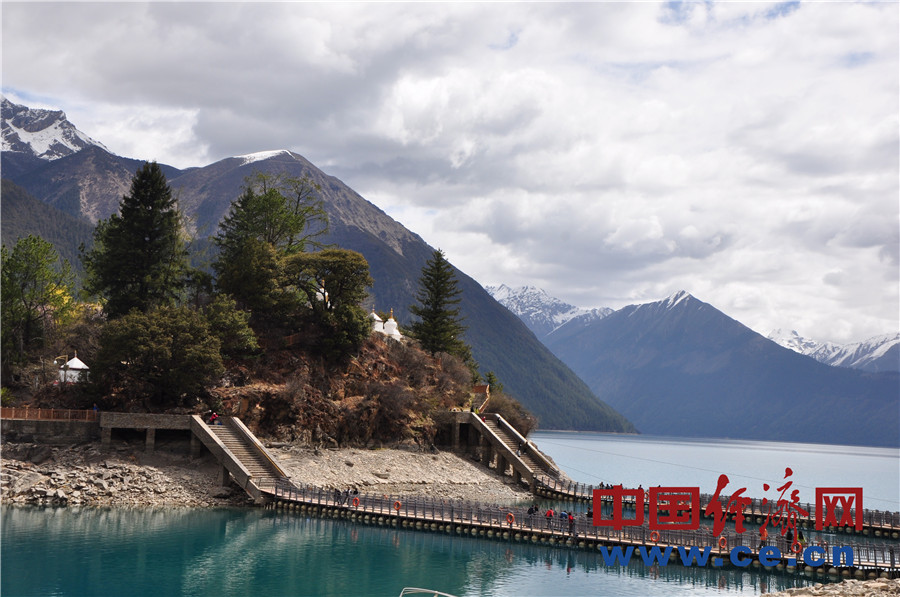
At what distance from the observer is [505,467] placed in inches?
3044

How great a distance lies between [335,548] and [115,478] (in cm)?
1897

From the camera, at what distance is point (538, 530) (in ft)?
176

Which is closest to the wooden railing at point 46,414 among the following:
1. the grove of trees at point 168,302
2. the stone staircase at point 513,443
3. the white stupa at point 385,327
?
the grove of trees at point 168,302

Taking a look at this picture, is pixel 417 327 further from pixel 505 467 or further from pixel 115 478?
pixel 115 478

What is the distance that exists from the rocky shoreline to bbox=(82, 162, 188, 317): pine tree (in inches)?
641

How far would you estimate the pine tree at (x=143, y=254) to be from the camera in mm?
72000

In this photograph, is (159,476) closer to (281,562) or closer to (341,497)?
(341,497)

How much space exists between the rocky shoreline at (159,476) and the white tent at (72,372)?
7349 millimetres

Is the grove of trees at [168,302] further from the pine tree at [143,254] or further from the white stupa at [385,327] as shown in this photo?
the white stupa at [385,327]

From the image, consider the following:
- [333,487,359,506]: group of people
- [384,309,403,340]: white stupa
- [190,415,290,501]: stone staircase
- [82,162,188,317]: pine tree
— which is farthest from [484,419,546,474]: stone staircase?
[82,162,188,317]: pine tree

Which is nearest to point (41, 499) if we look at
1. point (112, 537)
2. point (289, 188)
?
point (112, 537)

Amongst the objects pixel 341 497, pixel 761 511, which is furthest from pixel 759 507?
pixel 341 497

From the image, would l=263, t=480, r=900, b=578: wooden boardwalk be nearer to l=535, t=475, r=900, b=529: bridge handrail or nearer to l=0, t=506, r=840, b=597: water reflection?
l=0, t=506, r=840, b=597: water reflection

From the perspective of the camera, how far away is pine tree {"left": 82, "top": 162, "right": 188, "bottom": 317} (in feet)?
236
